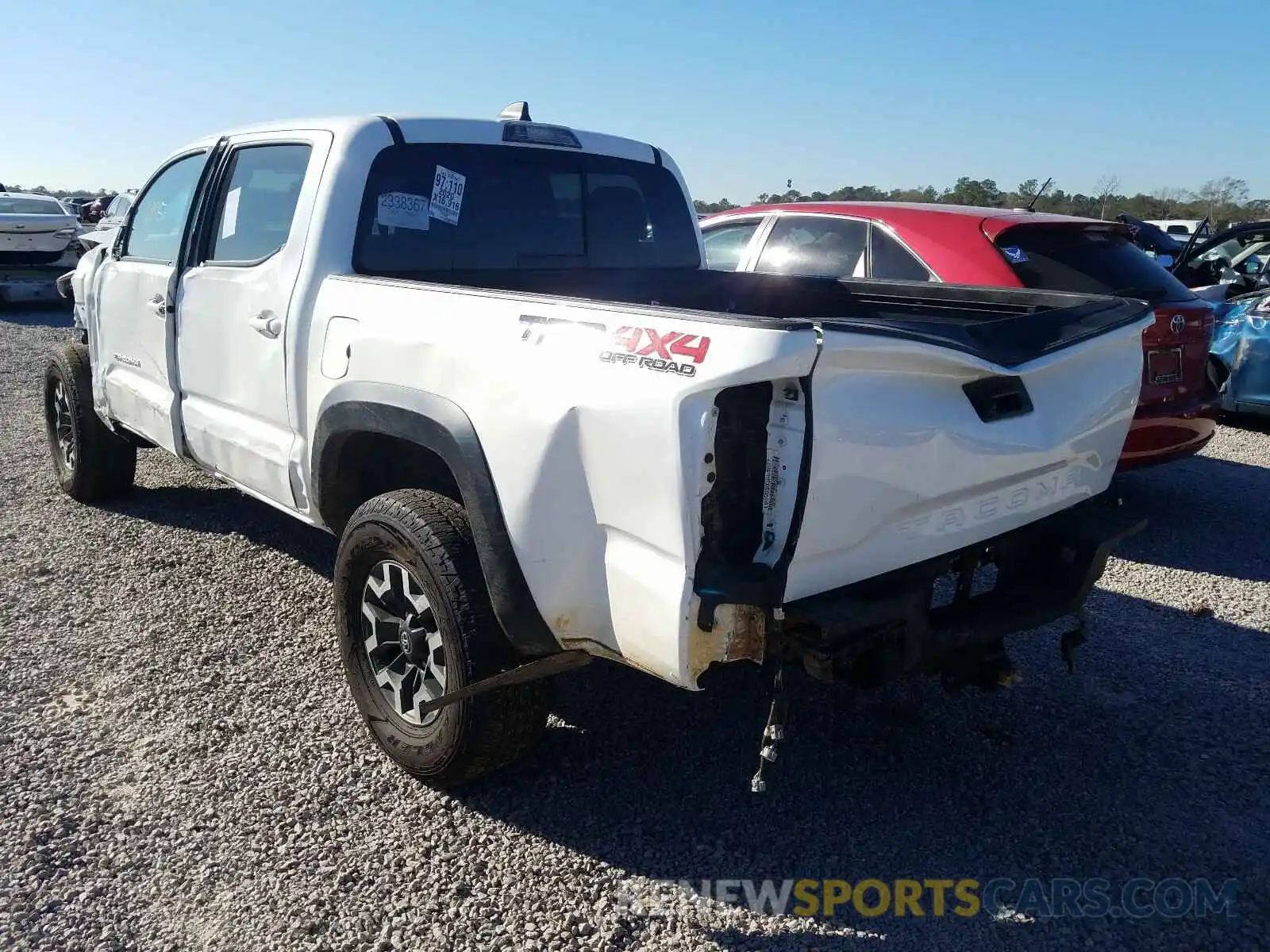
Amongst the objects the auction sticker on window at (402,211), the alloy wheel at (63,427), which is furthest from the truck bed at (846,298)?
A: the alloy wheel at (63,427)

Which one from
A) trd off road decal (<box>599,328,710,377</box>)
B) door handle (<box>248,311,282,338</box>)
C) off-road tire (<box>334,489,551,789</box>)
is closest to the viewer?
trd off road decal (<box>599,328,710,377</box>)

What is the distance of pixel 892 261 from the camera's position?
5.83 meters

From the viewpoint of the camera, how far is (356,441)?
332 cm

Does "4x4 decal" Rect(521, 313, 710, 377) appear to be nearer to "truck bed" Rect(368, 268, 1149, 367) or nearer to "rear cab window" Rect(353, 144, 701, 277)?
"truck bed" Rect(368, 268, 1149, 367)

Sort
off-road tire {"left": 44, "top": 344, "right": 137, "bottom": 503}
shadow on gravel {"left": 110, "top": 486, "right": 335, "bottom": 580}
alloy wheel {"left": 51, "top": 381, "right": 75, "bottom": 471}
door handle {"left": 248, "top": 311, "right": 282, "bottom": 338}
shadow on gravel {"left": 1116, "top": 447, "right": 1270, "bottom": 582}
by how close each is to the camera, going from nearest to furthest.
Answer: door handle {"left": 248, "top": 311, "right": 282, "bottom": 338} < shadow on gravel {"left": 110, "top": 486, "right": 335, "bottom": 580} < shadow on gravel {"left": 1116, "top": 447, "right": 1270, "bottom": 582} < off-road tire {"left": 44, "top": 344, "right": 137, "bottom": 503} < alloy wheel {"left": 51, "top": 381, "right": 75, "bottom": 471}

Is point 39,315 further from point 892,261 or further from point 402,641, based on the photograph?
point 402,641

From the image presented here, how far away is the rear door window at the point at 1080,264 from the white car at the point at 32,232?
15.2 metres

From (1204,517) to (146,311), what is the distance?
613 centimetres

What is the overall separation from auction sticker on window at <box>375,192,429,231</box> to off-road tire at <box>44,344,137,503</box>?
2.81m

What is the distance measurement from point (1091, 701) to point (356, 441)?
2904 millimetres

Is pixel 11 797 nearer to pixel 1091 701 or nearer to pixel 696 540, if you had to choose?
pixel 696 540

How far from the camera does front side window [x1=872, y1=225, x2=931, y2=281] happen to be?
568cm

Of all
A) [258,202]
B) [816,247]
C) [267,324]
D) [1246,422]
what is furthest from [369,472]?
[1246,422]

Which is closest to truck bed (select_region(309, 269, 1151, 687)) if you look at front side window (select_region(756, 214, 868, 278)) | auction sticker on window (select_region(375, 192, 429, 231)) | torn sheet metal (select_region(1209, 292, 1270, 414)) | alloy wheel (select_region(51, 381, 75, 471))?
auction sticker on window (select_region(375, 192, 429, 231))
